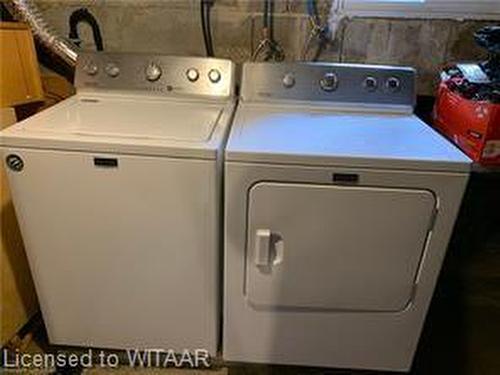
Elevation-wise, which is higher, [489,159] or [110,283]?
[489,159]

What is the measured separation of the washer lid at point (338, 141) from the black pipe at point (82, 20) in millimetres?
869

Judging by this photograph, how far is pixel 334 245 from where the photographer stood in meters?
1.29

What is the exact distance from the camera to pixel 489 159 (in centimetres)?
137

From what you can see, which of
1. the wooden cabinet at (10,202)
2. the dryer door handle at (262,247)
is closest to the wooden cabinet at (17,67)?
the wooden cabinet at (10,202)

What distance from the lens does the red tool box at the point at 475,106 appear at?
1.36 metres

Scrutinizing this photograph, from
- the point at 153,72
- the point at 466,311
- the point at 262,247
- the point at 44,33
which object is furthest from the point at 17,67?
the point at 466,311

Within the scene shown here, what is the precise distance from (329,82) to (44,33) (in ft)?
4.13

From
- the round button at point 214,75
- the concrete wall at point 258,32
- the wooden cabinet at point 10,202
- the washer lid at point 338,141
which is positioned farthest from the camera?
the concrete wall at point 258,32

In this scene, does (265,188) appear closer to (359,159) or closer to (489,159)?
(359,159)

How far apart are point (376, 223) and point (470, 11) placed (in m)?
1.23

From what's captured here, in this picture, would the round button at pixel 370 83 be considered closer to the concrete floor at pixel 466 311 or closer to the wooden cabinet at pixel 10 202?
the concrete floor at pixel 466 311

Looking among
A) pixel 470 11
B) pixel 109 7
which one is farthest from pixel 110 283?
pixel 470 11

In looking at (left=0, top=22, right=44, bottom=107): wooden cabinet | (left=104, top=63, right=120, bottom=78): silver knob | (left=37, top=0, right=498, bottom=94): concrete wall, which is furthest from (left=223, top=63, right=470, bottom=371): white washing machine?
(left=0, top=22, right=44, bottom=107): wooden cabinet

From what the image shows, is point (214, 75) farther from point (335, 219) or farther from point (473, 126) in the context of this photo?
point (473, 126)
